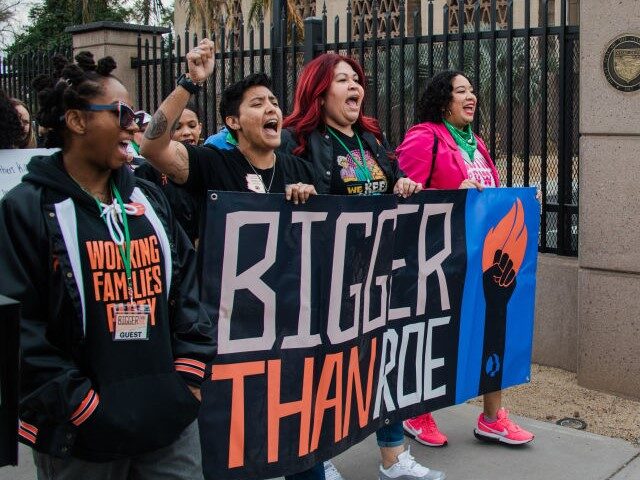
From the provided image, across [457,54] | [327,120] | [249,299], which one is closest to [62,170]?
[249,299]

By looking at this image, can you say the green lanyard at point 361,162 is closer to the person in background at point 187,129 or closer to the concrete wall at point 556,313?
the person in background at point 187,129

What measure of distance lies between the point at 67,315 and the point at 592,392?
4.16m

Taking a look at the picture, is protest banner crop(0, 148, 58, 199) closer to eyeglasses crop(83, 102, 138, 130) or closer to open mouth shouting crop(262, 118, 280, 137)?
open mouth shouting crop(262, 118, 280, 137)

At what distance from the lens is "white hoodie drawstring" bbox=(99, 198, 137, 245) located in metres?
2.56

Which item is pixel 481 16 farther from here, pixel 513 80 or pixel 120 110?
pixel 120 110

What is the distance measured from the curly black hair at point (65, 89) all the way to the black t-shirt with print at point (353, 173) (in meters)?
1.56

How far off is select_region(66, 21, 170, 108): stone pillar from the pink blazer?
572cm

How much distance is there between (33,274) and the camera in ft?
8.05

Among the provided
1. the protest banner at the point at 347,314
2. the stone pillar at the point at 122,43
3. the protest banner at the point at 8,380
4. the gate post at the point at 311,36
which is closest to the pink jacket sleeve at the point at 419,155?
the protest banner at the point at 347,314

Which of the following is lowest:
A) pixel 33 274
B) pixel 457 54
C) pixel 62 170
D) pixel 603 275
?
pixel 603 275

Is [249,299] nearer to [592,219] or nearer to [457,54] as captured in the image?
[592,219]

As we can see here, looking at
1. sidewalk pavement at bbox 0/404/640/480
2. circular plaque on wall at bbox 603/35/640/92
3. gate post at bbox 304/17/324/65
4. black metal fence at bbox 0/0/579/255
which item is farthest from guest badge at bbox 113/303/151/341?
gate post at bbox 304/17/324/65

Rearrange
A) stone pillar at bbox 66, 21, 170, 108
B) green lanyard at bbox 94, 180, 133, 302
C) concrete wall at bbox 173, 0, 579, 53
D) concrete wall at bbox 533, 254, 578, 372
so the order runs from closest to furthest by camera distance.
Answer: green lanyard at bbox 94, 180, 133, 302 < concrete wall at bbox 533, 254, 578, 372 < stone pillar at bbox 66, 21, 170, 108 < concrete wall at bbox 173, 0, 579, 53

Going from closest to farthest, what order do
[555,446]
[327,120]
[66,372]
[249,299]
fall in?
[66,372] → [249,299] → [327,120] → [555,446]
